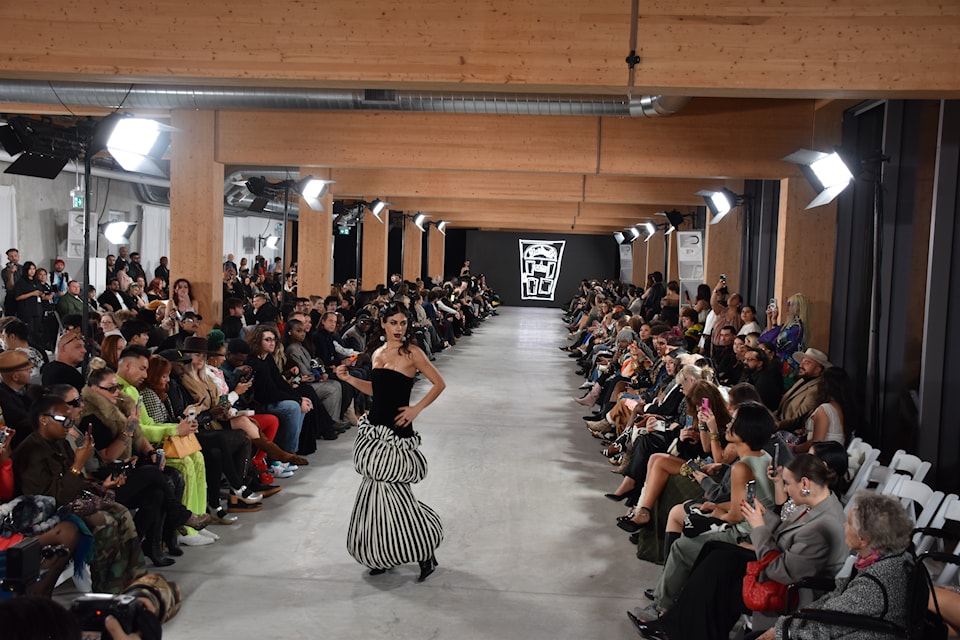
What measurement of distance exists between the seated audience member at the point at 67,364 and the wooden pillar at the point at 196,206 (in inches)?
155

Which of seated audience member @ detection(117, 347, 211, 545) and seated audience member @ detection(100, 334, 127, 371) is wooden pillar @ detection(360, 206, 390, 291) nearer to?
seated audience member @ detection(100, 334, 127, 371)

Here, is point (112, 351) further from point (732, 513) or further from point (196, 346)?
point (732, 513)

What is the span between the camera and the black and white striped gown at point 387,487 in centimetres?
485

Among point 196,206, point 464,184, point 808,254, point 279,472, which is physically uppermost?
point 464,184

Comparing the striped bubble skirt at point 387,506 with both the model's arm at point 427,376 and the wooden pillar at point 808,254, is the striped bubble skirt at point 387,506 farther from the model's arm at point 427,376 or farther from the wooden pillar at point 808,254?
the wooden pillar at point 808,254

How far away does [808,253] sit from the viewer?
8.98 meters

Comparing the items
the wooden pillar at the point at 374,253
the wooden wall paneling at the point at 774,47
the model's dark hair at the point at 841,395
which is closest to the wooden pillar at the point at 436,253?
the wooden pillar at the point at 374,253

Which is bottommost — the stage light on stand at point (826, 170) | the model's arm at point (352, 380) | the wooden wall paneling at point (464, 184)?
the model's arm at point (352, 380)

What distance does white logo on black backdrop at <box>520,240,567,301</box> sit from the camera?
108ft

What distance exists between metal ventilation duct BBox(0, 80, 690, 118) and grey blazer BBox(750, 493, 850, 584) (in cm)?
443

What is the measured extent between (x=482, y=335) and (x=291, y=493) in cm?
1408

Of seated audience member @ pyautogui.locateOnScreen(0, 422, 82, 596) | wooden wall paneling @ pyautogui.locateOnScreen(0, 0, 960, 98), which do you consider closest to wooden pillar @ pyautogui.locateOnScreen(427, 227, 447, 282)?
wooden wall paneling @ pyautogui.locateOnScreen(0, 0, 960, 98)

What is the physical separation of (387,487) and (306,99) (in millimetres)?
3952

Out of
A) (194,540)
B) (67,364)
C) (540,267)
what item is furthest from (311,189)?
(540,267)
